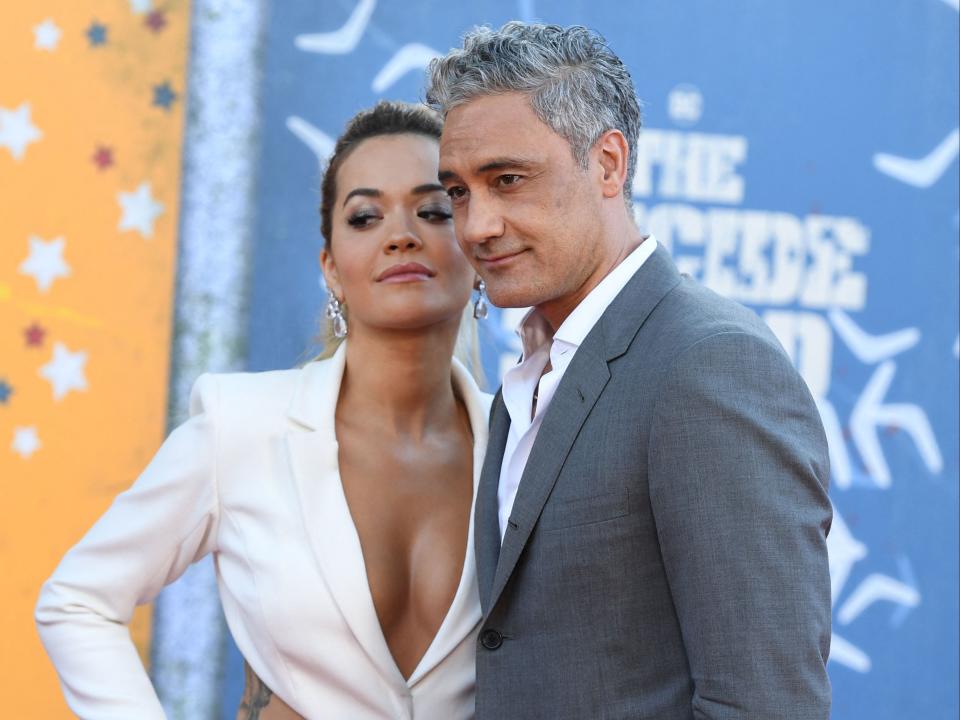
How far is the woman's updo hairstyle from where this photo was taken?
2.46m

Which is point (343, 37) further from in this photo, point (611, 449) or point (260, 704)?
point (611, 449)

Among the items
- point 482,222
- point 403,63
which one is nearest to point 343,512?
point 482,222

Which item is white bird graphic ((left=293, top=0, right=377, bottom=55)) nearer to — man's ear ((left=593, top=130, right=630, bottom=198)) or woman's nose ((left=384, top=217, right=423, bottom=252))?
woman's nose ((left=384, top=217, right=423, bottom=252))

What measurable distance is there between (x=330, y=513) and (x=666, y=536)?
793 mm

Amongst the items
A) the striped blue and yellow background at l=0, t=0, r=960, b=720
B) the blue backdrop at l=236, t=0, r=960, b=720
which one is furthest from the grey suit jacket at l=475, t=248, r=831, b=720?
the blue backdrop at l=236, t=0, r=960, b=720

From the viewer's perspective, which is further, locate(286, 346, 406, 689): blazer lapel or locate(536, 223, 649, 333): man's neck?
locate(286, 346, 406, 689): blazer lapel

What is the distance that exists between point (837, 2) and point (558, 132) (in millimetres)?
2182

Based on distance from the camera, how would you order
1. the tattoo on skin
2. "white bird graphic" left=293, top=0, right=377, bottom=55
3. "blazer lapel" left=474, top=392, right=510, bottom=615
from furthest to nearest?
"white bird graphic" left=293, top=0, right=377, bottom=55 < the tattoo on skin < "blazer lapel" left=474, top=392, right=510, bottom=615

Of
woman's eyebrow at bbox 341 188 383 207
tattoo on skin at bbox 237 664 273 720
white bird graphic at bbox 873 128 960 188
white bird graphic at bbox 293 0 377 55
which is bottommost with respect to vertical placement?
tattoo on skin at bbox 237 664 273 720

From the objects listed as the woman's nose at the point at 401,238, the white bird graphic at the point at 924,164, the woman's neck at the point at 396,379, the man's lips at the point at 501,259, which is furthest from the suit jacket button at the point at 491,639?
the white bird graphic at the point at 924,164

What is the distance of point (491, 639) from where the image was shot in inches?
69.6

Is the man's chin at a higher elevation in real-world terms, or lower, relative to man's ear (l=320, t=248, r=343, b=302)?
higher

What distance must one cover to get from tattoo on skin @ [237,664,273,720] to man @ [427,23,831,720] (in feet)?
1.85

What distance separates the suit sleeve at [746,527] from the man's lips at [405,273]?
0.82m
